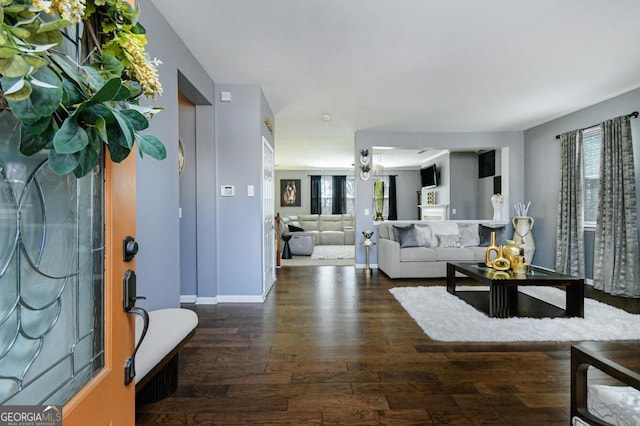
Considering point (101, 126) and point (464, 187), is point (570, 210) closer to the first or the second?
point (464, 187)

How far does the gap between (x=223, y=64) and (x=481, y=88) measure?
10.2 feet

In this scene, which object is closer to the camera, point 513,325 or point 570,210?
point 513,325

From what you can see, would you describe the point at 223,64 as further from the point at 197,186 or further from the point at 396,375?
the point at 396,375

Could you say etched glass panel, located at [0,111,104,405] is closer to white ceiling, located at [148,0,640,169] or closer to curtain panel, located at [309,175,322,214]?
white ceiling, located at [148,0,640,169]

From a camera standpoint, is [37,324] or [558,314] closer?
[37,324]

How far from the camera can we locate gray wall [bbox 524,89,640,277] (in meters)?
4.49

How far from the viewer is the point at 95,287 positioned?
72 cm

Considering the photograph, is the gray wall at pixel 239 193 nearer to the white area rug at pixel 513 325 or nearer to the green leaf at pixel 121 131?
the white area rug at pixel 513 325

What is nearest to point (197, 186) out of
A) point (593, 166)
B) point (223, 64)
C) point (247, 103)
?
point (247, 103)

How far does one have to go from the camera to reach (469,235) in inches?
209

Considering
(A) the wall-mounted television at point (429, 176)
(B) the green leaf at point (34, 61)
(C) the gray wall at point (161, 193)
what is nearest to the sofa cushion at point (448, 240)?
(A) the wall-mounted television at point (429, 176)

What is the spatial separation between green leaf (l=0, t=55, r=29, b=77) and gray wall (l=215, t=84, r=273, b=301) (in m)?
3.30

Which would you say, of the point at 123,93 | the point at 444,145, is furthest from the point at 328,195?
the point at 123,93

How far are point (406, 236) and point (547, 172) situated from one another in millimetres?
2777
